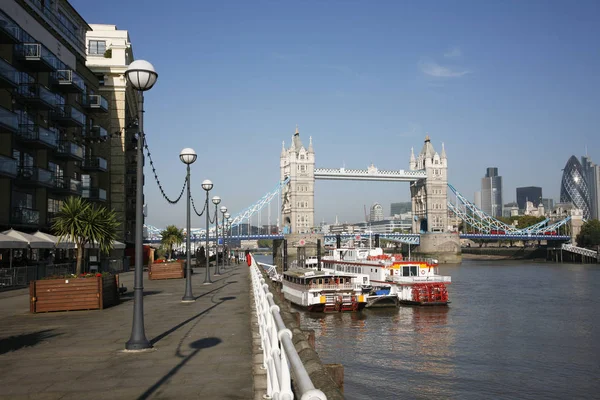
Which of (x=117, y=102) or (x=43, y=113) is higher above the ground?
(x=117, y=102)

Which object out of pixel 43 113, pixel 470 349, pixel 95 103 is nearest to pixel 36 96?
pixel 43 113

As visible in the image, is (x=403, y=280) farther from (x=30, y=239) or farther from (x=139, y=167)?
(x=139, y=167)

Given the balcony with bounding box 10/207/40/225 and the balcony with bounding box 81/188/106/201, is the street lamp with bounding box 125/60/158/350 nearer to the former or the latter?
the balcony with bounding box 10/207/40/225

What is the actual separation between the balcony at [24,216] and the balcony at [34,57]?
942 cm

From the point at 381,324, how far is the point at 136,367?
89.2 feet

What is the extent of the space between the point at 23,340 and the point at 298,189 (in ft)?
466

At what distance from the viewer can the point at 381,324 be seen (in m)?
34.5

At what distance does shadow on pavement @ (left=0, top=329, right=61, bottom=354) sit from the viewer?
10.8 metres

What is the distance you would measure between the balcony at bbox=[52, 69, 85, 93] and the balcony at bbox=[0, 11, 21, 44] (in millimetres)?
6451

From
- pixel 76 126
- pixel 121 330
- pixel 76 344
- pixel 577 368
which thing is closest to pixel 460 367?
pixel 577 368

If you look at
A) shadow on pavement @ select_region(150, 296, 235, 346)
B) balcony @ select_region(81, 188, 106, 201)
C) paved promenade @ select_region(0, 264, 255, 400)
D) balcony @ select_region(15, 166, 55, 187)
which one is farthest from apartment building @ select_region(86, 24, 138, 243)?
paved promenade @ select_region(0, 264, 255, 400)

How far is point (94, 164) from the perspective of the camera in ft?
159

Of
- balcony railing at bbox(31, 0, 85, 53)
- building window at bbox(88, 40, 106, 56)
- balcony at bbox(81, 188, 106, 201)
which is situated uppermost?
building window at bbox(88, 40, 106, 56)

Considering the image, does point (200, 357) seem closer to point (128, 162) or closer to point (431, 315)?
point (431, 315)
